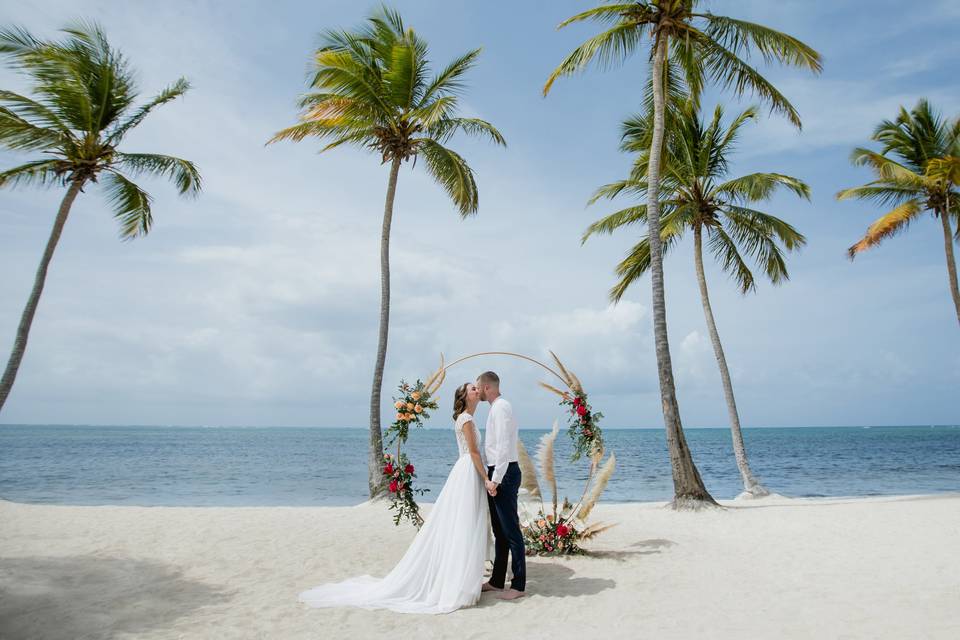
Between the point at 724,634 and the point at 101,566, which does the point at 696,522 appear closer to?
the point at 724,634

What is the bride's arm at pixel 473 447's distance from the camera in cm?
583

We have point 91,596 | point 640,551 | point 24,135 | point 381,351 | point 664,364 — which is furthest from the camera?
point 381,351

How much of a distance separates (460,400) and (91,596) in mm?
4034

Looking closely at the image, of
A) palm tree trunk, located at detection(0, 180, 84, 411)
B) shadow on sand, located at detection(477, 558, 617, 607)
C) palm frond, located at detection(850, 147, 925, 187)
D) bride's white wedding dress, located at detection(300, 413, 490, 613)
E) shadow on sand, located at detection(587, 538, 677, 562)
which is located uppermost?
palm frond, located at detection(850, 147, 925, 187)

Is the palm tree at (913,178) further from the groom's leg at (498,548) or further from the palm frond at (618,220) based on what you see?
the groom's leg at (498,548)

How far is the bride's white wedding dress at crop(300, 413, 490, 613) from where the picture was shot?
18.1 ft

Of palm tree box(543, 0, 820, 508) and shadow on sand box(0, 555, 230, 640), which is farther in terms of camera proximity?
palm tree box(543, 0, 820, 508)

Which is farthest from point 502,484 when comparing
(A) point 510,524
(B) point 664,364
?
(B) point 664,364

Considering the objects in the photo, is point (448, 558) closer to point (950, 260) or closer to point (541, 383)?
point (541, 383)

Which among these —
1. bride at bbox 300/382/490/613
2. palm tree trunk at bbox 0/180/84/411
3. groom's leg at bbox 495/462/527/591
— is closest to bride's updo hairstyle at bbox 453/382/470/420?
bride at bbox 300/382/490/613

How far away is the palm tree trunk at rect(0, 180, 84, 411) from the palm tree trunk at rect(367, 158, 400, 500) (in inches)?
230

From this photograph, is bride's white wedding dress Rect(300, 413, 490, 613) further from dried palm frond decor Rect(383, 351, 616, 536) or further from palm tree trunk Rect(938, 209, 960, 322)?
palm tree trunk Rect(938, 209, 960, 322)

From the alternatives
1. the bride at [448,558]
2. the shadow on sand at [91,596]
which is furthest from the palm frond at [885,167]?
the shadow on sand at [91,596]

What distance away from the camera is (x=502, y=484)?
231 inches
